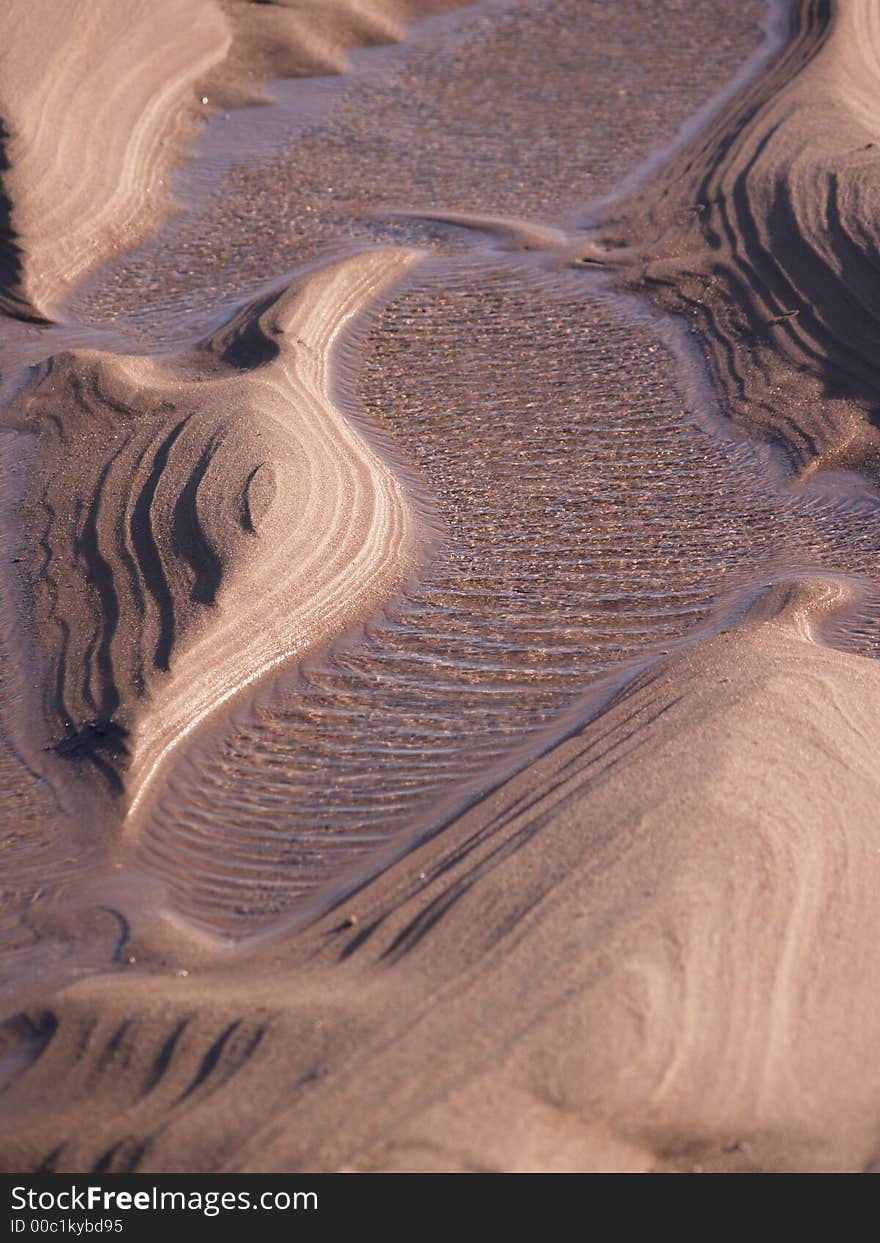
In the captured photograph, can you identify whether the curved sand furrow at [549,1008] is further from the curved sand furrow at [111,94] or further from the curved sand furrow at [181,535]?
the curved sand furrow at [111,94]

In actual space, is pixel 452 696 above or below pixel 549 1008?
above

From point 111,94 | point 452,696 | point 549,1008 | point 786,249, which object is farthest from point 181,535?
point 111,94

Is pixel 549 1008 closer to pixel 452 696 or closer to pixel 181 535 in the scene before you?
pixel 452 696

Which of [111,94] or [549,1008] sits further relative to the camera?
[111,94]

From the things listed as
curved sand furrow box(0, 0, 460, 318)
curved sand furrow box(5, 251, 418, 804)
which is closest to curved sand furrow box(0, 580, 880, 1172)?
curved sand furrow box(5, 251, 418, 804)

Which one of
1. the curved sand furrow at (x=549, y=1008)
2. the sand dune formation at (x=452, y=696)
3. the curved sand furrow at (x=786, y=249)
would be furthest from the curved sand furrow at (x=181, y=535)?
the curved sand furrow at (x=786, y=249)

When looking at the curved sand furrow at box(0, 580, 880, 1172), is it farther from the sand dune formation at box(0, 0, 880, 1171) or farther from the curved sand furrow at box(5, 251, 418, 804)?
the curved sand furrow at box(5, 251, 418, 804)
